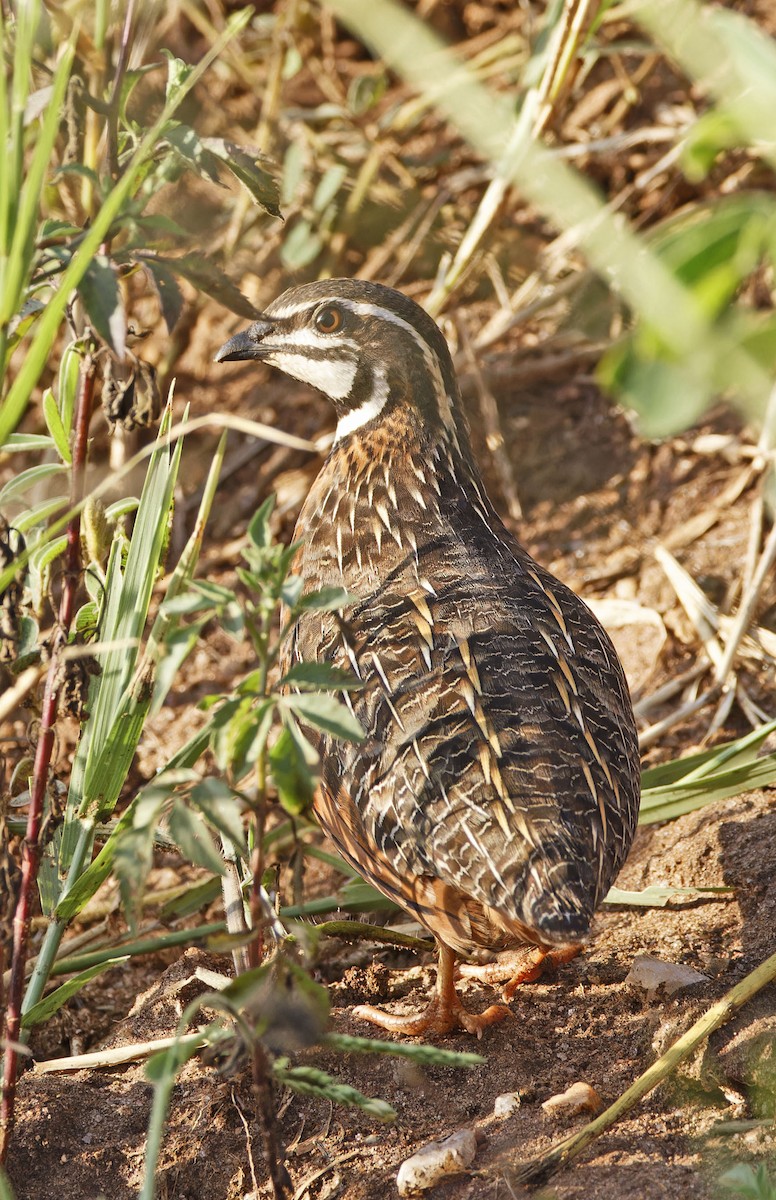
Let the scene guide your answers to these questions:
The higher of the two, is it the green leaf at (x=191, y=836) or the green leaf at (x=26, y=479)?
the green leaf at (x=26, y=479)

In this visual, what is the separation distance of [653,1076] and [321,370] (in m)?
2.65

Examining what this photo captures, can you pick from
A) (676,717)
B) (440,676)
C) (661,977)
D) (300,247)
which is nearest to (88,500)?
(440,676)

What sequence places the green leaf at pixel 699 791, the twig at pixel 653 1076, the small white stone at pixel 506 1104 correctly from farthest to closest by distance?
the green leaf at pixel 699 791, the small white stone at pixel 506 1104, the twig at pixel 653 1076

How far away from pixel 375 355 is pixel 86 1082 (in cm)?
260

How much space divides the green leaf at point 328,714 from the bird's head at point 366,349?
2.08 meters

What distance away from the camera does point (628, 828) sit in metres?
3.52

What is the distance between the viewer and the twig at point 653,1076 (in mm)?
3105

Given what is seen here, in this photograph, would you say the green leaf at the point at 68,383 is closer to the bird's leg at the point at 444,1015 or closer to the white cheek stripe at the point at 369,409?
the white cheek stripe at the point at 369,409

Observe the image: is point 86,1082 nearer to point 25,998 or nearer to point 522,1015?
point 25,998

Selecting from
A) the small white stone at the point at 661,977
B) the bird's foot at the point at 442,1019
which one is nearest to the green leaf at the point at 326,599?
the bird's foot at the point at 442,1019

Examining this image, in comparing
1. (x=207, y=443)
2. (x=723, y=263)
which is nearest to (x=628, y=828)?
(x=723, y=263)

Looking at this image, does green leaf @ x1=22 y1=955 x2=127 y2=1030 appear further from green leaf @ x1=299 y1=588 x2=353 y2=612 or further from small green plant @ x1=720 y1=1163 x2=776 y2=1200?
small green plant @ x1=720 y1=1163 x2=776 y2=1200

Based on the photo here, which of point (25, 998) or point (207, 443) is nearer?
point (25, 998)

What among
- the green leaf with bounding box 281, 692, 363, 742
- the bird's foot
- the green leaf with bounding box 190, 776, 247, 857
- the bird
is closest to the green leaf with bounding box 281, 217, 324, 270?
the bird
